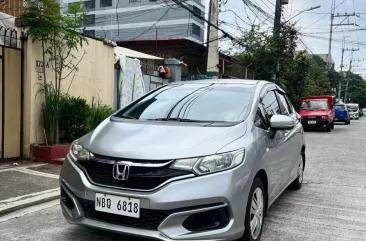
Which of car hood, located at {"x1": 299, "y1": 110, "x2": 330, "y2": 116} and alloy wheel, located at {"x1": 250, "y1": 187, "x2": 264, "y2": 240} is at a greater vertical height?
car hood, located at {"x1": 299, "y1": 110, "x2": 330, "y2": 116}

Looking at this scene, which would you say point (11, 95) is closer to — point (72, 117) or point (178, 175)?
point (72, 117)

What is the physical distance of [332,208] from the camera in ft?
15.4

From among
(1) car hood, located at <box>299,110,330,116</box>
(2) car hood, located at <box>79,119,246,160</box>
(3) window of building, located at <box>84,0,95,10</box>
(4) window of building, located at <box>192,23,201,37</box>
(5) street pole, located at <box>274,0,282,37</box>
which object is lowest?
(1) car hood, located at <box>299,110,330,116</box>

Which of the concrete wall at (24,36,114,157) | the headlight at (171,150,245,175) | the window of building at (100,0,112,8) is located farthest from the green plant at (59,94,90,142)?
the window of building at (100,0,112,8)

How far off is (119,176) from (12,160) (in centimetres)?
445

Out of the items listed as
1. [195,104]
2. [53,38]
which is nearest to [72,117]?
[53,38]

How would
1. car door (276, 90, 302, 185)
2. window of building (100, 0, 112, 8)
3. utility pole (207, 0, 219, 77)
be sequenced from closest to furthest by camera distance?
car door (276, 90, 302, 185)
utility pole (207, 0, 219, 77)
window of building (100, 0, 112, 8)

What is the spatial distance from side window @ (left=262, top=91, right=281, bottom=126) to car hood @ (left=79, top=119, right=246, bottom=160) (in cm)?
74

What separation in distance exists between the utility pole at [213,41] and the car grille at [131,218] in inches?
493

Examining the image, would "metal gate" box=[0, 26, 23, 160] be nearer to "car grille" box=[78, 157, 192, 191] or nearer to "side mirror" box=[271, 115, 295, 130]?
"car grille" box=[78, 157, 192, 191]

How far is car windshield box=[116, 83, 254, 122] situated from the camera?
12.2ft

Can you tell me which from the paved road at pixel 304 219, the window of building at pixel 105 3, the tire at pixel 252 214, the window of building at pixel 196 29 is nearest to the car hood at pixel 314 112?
the paved road at pixel 304 219

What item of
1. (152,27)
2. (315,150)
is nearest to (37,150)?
(315,150)

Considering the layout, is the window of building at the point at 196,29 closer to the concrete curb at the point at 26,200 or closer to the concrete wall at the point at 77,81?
the concrete wall at the point at 77,81
